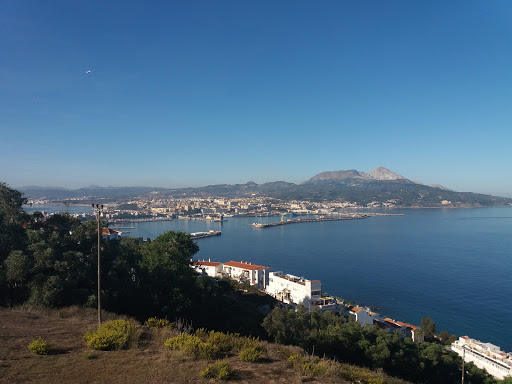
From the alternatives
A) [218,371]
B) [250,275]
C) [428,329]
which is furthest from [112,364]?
[250,275]

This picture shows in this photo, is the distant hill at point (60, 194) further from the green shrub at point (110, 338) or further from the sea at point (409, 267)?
the green shrub at point (110, 338)

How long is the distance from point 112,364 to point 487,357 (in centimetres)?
860

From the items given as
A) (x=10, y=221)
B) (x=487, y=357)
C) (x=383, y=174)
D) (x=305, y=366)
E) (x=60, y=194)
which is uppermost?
(x=383, y=174)

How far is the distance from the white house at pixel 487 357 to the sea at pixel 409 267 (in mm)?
2192

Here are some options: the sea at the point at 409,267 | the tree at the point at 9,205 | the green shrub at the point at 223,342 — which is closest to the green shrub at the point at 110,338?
the green shrub at the point at 223,342

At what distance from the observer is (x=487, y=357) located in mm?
7727

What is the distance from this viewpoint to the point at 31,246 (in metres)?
4.93

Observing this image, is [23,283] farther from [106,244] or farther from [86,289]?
[106,244]

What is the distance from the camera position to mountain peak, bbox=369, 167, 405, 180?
17102 centimetres

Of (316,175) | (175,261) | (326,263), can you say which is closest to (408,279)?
(326,263)

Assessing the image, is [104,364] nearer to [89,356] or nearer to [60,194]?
[89,356]

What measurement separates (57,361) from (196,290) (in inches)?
164

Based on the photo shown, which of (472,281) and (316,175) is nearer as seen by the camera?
(472,281)

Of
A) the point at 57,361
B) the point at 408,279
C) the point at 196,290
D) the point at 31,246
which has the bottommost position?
the point at 408,279
